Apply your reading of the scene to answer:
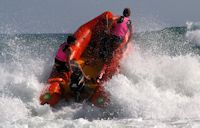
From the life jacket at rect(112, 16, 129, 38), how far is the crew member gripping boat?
155 millimetres

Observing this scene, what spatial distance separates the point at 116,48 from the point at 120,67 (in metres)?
0.43

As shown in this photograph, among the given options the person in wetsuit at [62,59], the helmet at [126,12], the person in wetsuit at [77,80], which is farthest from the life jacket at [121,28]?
the person in wetsuit at [77,80]

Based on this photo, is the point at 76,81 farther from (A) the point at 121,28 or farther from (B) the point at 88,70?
(A) the point at 121,28

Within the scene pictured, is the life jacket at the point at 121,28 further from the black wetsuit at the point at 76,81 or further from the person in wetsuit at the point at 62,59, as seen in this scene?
the black wetsuit at the point at 76,81

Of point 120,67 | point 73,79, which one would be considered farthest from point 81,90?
point 120,67

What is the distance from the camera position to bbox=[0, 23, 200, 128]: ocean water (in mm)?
6816

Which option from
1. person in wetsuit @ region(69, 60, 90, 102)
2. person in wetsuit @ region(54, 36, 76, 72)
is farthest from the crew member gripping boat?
person in wetsuit @ region(54, 36, 76, 72)

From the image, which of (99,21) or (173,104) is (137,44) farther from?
(173,104)

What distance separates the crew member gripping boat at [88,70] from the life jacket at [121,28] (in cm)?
15

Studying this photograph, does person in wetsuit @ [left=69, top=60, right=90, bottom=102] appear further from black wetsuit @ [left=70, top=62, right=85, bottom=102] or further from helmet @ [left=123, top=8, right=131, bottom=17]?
helmet @ [left=123, top=8, right=131, bottom=17]

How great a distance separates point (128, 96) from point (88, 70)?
1.53 meters

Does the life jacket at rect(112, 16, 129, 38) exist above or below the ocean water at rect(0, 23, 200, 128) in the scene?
above

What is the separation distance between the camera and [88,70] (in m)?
9.05

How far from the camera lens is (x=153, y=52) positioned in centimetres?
1031
